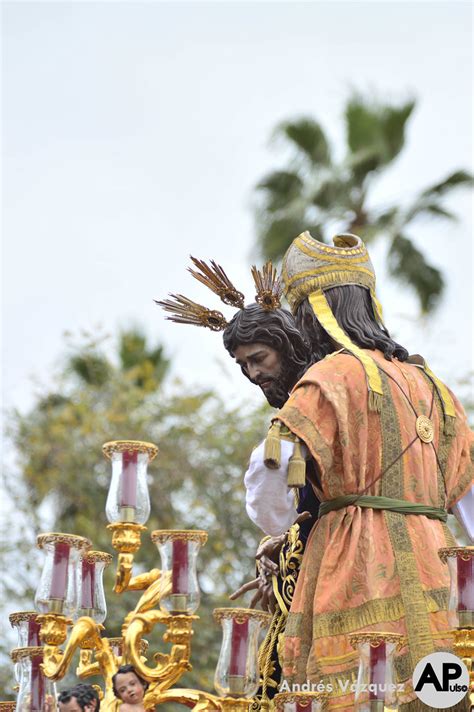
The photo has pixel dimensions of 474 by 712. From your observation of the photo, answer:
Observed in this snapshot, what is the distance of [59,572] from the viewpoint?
18.7 ft

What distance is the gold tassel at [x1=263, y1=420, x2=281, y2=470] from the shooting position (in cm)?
525

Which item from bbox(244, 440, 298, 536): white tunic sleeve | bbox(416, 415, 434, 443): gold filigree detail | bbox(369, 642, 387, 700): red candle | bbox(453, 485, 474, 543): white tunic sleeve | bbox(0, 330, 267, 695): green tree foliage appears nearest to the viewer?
bbox(369, 642, 387, 700): red candle

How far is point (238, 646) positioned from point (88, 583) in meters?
1.25

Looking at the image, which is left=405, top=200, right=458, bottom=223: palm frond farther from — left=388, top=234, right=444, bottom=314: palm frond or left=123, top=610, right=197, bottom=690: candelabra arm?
left=123, top=610, right=197, bottom=690: candelabra arm

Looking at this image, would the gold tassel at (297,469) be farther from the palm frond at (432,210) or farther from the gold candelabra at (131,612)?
the palm frond at (432,210)

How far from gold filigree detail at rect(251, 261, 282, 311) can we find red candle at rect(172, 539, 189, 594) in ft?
3.71

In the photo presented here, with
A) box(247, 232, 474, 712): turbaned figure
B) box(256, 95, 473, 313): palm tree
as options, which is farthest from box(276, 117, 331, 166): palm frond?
box(247, 232, 474, 712): turbaned figure

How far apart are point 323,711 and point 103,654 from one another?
1.37m

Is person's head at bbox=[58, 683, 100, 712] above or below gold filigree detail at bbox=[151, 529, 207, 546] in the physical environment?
below

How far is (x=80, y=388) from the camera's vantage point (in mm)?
21766

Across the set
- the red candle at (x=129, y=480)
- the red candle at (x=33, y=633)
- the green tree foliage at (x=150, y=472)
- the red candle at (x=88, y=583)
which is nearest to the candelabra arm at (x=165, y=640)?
the red candle at (x=88, y=583)

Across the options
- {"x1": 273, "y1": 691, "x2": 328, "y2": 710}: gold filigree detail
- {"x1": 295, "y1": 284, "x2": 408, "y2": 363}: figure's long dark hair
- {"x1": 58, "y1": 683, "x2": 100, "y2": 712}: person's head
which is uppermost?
{"x1": 295, "y1": 284, "x2": 408, "y2": 363}: figure's long dark hair

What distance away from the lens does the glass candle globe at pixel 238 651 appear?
205 inches

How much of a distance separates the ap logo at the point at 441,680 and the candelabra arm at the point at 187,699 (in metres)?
0.95
